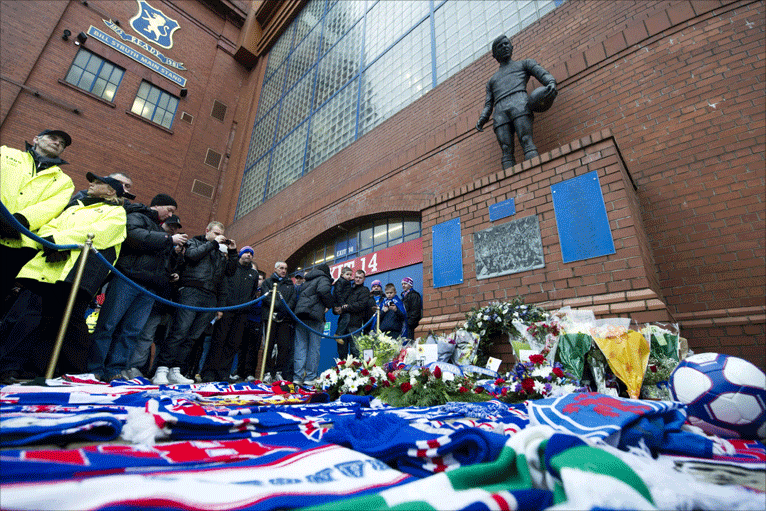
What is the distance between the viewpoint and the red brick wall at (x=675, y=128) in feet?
11.3

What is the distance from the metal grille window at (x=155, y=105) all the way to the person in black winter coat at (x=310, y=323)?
11.8 m

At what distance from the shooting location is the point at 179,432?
1.27m

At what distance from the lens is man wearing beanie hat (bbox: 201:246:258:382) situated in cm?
448

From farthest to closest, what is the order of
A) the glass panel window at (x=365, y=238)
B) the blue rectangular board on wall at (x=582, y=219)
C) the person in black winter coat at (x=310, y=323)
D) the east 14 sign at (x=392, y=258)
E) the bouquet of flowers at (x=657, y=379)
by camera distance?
the glass panel window at (x=365, y=238), the east 14 sign at (x=392, y=258), the person in black winter coat at (x=310, y=323), the blue rectangular board on wall at (x=582, y=219), the bouquet of flowers at (x=657, y=379)

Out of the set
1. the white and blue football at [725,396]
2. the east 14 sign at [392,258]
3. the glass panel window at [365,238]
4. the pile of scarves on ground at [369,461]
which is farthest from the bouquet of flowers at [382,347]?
the glass panel window at [365,238]

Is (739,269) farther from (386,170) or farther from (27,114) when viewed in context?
(27,114)

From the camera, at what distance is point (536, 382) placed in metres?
2.61

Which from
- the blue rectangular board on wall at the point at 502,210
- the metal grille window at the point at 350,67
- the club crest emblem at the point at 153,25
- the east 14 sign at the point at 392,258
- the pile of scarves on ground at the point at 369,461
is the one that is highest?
the club crest emblem at the point at 153,25

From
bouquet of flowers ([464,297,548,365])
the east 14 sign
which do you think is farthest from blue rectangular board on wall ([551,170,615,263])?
the east 14 sign

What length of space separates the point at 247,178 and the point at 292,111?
10.3 feet

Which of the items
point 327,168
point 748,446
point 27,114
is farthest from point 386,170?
point 27,114

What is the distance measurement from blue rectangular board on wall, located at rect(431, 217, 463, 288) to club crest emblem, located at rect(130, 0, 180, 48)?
1528 cm

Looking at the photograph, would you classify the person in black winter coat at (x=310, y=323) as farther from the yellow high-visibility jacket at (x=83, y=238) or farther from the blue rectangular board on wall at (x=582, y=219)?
the blue rectangular board on wall at (x=582, y=219)

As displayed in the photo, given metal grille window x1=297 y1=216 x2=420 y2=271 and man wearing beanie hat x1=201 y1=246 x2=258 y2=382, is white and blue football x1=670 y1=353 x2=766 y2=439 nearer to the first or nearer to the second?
man wearing beanie hat x1=201 y1=246 x2=258 y2=382
